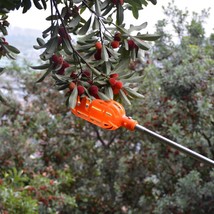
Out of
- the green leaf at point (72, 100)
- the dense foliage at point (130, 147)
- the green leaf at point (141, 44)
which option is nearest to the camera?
the green leaf at point (72, 100)

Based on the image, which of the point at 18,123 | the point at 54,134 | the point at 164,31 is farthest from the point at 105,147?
the point at 164,31

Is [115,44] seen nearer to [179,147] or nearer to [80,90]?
[80,90]

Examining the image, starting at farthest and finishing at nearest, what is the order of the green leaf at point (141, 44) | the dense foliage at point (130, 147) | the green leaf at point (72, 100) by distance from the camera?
the dense foliage at point (130, 147) < the green leaf at point (141, 44) < the green leaf at point (72, 100)

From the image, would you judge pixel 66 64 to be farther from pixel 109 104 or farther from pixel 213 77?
pixel 213 77

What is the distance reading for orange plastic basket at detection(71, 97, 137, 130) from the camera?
3.28 feet

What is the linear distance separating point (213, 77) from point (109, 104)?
1833mm

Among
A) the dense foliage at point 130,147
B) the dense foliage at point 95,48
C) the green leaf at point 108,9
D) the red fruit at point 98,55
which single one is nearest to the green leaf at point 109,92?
the dense foliage at point 95,48

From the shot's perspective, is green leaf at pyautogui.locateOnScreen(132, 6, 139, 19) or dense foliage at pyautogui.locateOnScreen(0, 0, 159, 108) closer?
dense foliage at pyautogui.locateOnScreen(0, 0, 159, 108)

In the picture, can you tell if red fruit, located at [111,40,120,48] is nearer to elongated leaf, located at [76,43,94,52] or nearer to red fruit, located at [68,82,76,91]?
elongated leaf, located at [76,43,94,52]

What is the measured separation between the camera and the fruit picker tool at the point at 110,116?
39.3 inches

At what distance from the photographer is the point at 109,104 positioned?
100cm

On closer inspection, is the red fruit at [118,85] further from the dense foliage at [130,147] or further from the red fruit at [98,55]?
the dense foliage at [130,147]

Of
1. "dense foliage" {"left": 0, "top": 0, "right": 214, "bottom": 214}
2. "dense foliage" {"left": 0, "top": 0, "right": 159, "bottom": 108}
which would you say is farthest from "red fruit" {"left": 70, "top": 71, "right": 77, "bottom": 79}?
"dense foliage" {"left": 0, "top": 0, "right": 214, "bottom": 214}

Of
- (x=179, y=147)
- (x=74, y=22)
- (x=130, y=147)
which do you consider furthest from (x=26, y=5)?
(x=130, y=147)
